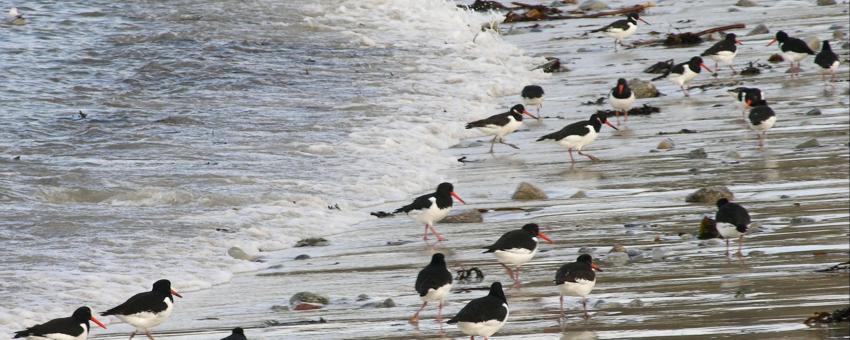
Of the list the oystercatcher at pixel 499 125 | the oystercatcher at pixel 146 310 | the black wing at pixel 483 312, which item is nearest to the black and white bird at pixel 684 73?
the oystercatcher at pixel 499 125

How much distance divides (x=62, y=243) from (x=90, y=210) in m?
1.09

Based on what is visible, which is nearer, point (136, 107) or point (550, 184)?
point (550, 184)

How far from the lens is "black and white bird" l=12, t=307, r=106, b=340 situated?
6.77 metres

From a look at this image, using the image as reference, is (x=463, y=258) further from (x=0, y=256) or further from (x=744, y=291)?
(x=0, y=256)

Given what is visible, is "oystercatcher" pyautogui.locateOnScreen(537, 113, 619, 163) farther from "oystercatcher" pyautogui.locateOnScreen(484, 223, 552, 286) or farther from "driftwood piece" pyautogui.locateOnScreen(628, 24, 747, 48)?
"driftwood piece" pyautogui.locateOnScreen(628, 24, 747, 48)

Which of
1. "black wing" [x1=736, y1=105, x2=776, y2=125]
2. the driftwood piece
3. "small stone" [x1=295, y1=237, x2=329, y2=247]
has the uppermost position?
the driftwood piece

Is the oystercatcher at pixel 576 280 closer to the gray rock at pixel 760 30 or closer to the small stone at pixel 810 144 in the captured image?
the small stone at pixel 810 144

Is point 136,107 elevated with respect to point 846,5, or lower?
lower

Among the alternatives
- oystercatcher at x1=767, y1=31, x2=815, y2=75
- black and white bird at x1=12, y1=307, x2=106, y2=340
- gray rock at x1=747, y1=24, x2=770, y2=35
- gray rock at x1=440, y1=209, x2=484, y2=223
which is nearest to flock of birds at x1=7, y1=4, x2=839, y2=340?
black and white bird at x1=12, y1=307, x2=106, y2=340

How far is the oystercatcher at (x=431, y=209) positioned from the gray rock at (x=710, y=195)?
71.5 inches

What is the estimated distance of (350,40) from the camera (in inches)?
853

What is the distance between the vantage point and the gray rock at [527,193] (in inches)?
414

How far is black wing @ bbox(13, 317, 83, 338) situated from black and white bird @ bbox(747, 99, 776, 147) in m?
7.10

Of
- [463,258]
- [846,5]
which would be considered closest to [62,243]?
[463,258]
